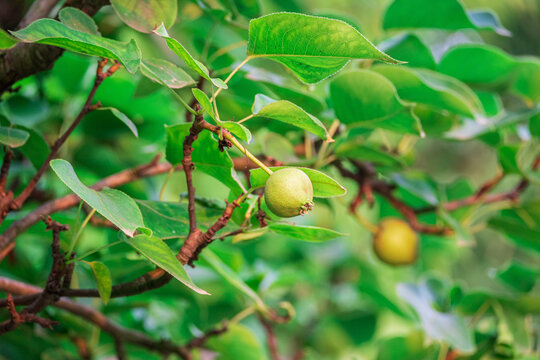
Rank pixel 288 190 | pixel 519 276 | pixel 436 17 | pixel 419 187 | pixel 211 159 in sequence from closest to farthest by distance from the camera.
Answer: pixel 288 190 → pixel 211 159 → pixel 436 17 → pixel 419 187 → pixel 519 276

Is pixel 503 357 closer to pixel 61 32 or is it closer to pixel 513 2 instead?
pixel 61 32

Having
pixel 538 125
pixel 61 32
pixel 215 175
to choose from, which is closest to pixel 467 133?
pixel 538 125

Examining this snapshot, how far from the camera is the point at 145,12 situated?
55cm

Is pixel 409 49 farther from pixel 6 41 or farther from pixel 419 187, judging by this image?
pixel 6 41

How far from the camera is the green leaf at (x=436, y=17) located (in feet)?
2.55

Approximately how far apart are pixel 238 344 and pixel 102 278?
413 millimetres

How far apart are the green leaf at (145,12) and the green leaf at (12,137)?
150mm

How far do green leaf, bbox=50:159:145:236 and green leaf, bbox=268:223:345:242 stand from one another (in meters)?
0.12

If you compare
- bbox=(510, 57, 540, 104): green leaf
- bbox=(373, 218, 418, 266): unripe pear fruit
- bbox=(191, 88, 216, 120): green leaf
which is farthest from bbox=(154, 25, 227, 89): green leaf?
bbox=(373, 218, 418, 266): unripe pear fruit

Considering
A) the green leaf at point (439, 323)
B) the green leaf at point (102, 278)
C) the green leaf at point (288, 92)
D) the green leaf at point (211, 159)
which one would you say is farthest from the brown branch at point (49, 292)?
the green leaf at point (439, 323)

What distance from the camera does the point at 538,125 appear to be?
85 centimetres

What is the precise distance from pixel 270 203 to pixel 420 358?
2.02 ft

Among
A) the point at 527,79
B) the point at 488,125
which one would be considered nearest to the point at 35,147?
the point at 488,125

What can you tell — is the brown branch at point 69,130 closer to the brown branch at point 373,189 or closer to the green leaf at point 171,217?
the green leaf at point 171,217
